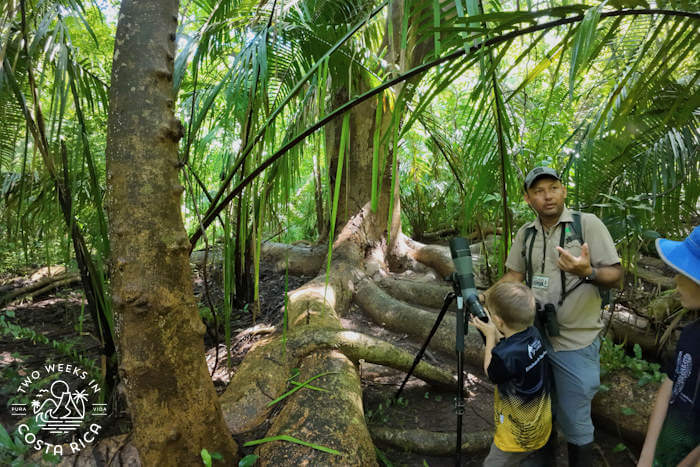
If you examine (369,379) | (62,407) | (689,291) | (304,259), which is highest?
(689,291)

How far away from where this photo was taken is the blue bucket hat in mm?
1050

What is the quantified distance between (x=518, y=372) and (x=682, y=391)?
0.54 metres

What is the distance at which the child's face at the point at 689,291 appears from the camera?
107 centimetres

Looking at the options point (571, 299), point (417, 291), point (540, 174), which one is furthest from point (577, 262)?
point (417, 291)

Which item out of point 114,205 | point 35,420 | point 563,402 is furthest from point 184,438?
point 563,402

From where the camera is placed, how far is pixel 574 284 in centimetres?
179

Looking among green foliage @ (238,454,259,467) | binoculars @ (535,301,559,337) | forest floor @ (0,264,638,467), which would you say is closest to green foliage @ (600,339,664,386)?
forest floor @ (0,264,638,467)

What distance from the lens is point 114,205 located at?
1.12m

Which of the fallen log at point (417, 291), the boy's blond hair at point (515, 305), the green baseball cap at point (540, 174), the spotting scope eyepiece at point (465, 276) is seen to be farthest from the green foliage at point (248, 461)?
the fallen log at point (417, 291)

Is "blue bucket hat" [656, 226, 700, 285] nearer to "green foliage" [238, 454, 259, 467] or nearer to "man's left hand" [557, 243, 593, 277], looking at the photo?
"man's left hand" [557, 243, 593, 277]

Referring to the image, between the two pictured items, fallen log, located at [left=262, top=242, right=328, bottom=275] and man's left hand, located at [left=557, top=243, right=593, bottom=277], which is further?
fallen log, located at [left=262, top=242, right=328, bottom=275]

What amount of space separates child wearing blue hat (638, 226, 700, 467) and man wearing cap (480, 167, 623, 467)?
0.52 metres

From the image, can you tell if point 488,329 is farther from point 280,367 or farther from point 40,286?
point 40,286

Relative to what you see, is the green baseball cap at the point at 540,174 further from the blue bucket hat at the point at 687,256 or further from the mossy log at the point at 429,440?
the mossy log at the point at 429,440
